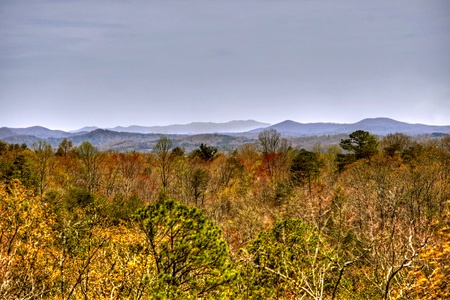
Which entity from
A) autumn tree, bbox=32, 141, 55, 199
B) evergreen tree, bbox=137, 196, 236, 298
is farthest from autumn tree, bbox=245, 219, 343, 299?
autumn tree, bbox=32, 141, 55, 199

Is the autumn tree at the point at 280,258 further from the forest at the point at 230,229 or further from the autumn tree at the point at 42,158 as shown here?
the autumn tree at the point at 42,158

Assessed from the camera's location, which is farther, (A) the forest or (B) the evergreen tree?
(A) the forest

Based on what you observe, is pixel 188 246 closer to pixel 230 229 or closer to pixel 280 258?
pixel 280 258

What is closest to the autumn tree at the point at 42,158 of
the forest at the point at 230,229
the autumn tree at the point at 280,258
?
the forest at the point at 230,229

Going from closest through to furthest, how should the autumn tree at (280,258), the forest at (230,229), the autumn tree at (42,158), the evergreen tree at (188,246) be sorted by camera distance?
the evergreen tree at (188,246)
the forest at (230,229)
the autumn tree at (280,258)
the autumn tree at (42,158)

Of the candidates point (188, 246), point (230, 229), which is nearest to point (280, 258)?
point (188, 246)

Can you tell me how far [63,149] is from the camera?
82.7 metres

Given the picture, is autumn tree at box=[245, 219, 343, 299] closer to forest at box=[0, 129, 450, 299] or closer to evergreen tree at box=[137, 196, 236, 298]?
forest at box=[0, 129, 450, 299]

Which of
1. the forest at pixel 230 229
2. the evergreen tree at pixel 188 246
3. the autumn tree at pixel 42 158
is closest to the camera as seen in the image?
the evergreen tree at pixel 188 246

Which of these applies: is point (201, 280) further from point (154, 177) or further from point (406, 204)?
point (154, 177)

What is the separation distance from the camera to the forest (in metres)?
12.5

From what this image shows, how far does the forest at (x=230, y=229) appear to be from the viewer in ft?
40.9

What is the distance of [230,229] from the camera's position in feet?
122

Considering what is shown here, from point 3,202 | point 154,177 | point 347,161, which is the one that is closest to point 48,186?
point 154,177
